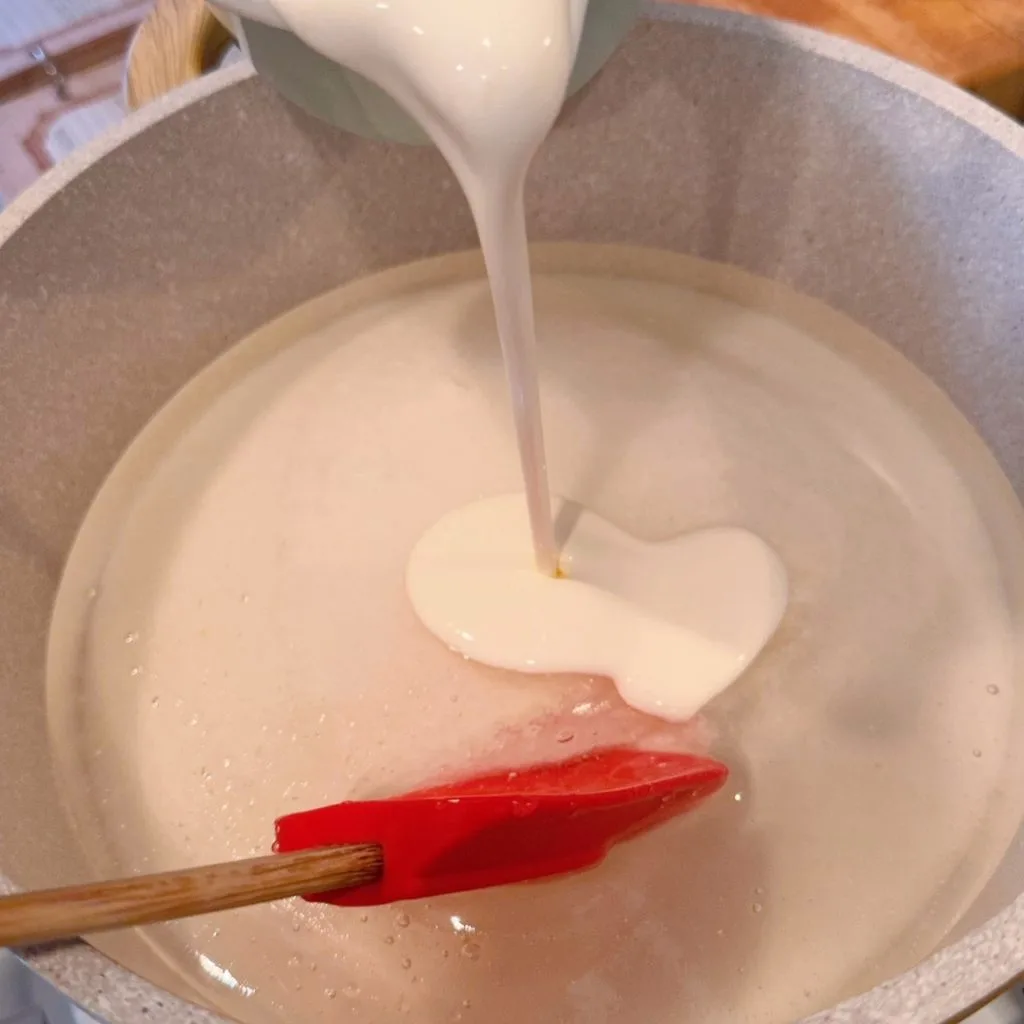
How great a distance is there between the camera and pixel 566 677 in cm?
70

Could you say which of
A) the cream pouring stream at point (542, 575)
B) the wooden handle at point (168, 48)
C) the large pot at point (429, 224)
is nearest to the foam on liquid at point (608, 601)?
the cream pouring stream at point (542, 575)

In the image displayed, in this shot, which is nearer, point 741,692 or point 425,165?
point 741,692

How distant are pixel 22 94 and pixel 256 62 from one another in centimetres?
67

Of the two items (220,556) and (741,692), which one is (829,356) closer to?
(741,692)

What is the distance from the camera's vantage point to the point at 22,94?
1.16 meters

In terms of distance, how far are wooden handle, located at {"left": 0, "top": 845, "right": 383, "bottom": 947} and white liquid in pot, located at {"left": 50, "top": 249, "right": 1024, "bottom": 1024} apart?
153 millimetres

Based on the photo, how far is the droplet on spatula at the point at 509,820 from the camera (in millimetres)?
555

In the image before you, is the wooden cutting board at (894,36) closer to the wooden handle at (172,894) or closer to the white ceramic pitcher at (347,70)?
the white ceramic pitcher at (347,70)

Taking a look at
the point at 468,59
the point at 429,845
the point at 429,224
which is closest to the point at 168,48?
the point at 429,224

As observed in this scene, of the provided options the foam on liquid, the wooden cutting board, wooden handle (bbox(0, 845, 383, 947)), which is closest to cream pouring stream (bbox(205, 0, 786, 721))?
the foam on liquid

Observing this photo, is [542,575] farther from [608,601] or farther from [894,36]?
[894,36]

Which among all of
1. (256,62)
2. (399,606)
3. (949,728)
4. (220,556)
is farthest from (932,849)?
(256,62)

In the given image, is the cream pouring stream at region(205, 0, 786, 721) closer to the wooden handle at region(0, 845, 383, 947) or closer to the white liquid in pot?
the white liquid in pot

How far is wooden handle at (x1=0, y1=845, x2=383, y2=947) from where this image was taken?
1.36 feet
